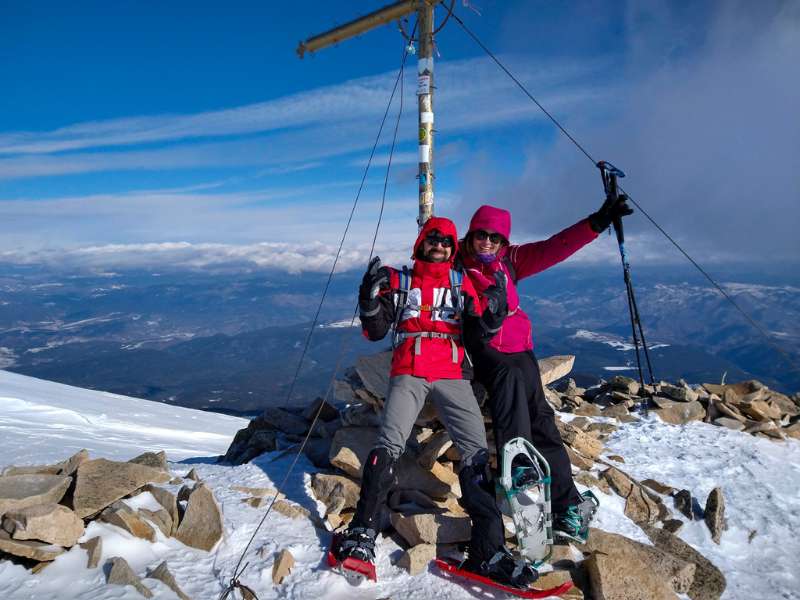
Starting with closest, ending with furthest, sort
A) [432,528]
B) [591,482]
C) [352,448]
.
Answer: [432,528] < [352,448] < [591,482]

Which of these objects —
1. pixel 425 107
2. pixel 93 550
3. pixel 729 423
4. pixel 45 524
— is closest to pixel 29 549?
pixel 45 524

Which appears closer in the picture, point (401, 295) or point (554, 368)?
point (401, 295)

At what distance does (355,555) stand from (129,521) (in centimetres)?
213

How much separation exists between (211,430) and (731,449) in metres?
18.7

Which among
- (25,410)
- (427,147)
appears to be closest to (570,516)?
(427,147)

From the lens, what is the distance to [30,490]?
14.8 ft

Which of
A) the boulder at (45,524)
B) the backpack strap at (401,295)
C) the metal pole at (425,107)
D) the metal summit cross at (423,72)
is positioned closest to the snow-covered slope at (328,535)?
the boulder at (45,524)

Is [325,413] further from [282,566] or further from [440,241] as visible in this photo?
[440,241]

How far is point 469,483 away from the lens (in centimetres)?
461

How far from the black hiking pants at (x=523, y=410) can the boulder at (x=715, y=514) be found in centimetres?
287

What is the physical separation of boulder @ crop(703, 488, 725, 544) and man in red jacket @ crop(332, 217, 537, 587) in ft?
14.0

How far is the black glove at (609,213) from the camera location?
6219mm

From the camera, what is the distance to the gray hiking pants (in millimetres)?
4906

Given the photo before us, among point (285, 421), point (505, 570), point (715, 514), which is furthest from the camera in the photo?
point (285, 421)
